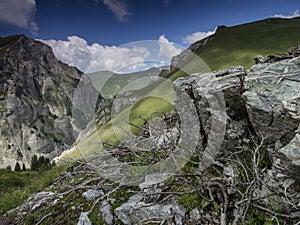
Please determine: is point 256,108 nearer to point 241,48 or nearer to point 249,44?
point 241,48

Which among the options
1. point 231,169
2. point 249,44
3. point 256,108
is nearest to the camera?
point 256,108

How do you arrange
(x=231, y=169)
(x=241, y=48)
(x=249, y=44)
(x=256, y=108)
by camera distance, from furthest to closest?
1. (x=241, y=48)
2. (x=249, y=44)
3. (x=231, y=169)
4. (x=256, y=108)

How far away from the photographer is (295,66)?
492cm

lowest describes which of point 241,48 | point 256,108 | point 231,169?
point 231,169

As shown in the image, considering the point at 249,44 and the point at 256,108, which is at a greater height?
the point at 249,44

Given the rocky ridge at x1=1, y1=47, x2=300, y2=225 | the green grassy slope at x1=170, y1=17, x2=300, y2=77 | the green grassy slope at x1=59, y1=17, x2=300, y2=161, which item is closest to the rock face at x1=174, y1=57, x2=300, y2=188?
the rocky ridge at x1=1, y1=47, x2=300, y2=225

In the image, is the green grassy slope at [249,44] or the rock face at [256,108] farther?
the green grassy slope at [249,44]

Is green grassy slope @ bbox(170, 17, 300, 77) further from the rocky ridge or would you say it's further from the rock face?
the rocky ridge

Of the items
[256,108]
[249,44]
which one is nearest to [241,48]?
[249,44]

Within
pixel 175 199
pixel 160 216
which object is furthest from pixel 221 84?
pixel 160 216

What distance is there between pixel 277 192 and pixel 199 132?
2.45m

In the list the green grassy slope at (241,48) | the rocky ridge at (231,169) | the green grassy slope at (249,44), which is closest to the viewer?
the rocky ridge at (231,169)

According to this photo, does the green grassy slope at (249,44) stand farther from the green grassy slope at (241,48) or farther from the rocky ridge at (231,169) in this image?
the rocky ridge at (231,169)

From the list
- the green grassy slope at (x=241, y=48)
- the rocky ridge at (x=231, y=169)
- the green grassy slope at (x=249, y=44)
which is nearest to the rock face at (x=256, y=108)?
the rocky ridge at (x=231, y=169)
